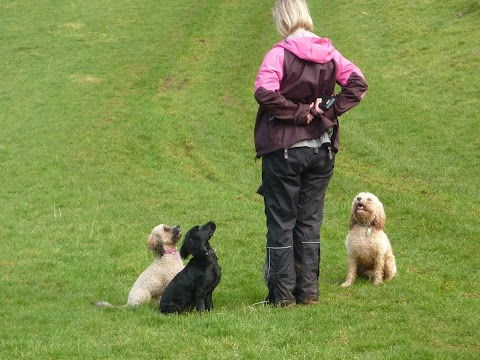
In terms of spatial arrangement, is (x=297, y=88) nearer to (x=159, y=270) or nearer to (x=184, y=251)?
(x=184, y=251)

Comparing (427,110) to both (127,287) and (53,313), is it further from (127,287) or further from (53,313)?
(53,313)

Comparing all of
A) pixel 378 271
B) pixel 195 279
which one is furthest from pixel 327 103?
pixel 378 271

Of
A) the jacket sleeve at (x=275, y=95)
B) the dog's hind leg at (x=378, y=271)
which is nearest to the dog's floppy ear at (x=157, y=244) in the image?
the jacket sleeve at (x=275, y=95)

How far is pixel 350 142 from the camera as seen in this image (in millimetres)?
21906

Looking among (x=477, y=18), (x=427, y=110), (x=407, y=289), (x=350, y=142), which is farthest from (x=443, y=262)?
(x=477, y=18)


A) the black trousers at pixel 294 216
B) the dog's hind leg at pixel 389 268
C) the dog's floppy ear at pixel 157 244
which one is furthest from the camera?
the dog's hind leg at pixel 389 268

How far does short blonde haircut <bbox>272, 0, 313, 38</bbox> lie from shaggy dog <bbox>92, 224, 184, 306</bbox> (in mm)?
2931

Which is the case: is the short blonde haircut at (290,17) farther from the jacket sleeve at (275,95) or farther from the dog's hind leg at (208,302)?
the dog's hind leg at (208,302)

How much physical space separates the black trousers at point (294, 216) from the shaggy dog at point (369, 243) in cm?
153

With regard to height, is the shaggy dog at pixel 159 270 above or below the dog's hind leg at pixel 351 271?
above

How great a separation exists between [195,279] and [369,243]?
2798mm

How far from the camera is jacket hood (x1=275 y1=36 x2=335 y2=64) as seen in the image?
8547 mm

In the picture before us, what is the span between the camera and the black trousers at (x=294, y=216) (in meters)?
8.80

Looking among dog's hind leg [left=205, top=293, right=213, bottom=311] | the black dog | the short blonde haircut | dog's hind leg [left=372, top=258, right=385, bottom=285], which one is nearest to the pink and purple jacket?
the short blonde haircut
